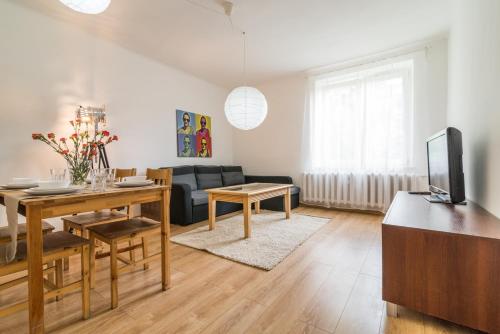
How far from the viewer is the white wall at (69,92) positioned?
239cm

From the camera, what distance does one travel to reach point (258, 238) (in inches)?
102

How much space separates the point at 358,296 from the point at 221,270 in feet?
3.36

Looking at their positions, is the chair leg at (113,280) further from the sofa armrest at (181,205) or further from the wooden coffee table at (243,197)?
the sofa armrest at (181,205)

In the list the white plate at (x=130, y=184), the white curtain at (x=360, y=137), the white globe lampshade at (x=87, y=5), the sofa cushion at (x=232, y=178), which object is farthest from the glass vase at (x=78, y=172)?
the white curtain at (x=360, y=137)

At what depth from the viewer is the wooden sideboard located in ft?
3.52

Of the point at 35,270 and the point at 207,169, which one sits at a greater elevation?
the point at 207,169

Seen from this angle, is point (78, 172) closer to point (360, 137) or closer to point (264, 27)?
point (264, 27)

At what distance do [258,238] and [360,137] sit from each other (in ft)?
8.07

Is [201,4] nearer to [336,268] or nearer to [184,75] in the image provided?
[184,75]

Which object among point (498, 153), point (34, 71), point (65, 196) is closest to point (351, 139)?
point (498, 153)

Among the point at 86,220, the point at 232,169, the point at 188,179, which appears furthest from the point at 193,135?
the point at 86,220

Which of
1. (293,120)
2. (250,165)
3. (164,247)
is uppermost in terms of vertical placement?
(293,120)

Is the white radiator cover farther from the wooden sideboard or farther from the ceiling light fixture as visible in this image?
the wooden sideboard

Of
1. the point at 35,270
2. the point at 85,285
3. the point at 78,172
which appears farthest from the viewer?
the point at 78,172
